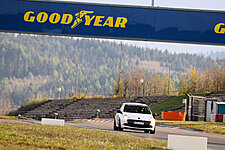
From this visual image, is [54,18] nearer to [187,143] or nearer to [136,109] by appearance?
[136,109]

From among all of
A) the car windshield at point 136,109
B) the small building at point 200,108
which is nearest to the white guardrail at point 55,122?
the car windshield at point 136,109

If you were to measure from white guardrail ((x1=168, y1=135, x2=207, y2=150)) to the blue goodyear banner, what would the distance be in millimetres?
7305

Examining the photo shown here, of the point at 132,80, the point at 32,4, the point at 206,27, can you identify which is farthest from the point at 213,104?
the point at 132,80

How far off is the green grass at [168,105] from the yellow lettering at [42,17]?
187 ft

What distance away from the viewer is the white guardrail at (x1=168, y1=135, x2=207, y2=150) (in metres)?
14.9

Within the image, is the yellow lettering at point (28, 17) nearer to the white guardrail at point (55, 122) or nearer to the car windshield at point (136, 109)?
the car windshield at point (136, 109)

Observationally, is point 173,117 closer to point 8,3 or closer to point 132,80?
point 8,3

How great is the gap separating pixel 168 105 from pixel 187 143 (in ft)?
220

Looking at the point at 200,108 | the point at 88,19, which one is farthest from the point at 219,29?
the point at 200,108

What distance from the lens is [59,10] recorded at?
21031 mm

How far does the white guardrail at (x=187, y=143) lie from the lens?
14930mm

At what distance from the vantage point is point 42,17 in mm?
21312

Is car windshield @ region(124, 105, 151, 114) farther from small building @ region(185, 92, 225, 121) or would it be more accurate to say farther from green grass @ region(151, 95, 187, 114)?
green grass @ region(151, 95, 187, 114)

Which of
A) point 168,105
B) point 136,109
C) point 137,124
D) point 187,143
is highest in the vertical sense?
point 136,109
